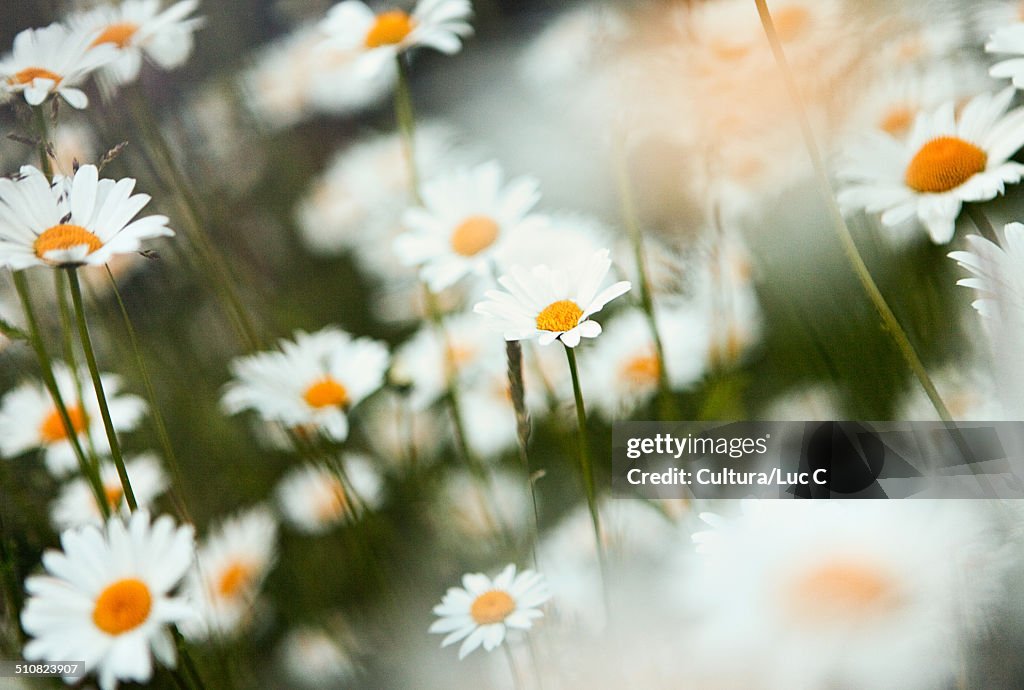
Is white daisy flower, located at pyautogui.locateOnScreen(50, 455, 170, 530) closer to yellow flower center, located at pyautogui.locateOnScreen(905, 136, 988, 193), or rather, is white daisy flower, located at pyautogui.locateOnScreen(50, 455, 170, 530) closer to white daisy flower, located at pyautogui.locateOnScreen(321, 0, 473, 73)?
white daisy flower, located at pyautogui.locateOnScreen(321, 0, 473, 73)

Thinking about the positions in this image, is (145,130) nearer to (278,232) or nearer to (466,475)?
(278,232)

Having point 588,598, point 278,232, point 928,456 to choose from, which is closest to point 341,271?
point 278,232

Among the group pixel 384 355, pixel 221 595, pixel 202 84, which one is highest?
pixel 202 84

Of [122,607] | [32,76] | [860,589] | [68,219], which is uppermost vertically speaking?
[32,76]

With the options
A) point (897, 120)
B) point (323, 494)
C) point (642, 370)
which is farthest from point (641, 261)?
point (323, 494)

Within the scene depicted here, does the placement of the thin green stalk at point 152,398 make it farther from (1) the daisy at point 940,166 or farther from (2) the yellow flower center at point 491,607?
(1) the daisy at point 940,166

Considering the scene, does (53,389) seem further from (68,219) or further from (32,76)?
(32,76)

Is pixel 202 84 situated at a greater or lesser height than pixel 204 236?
greater
